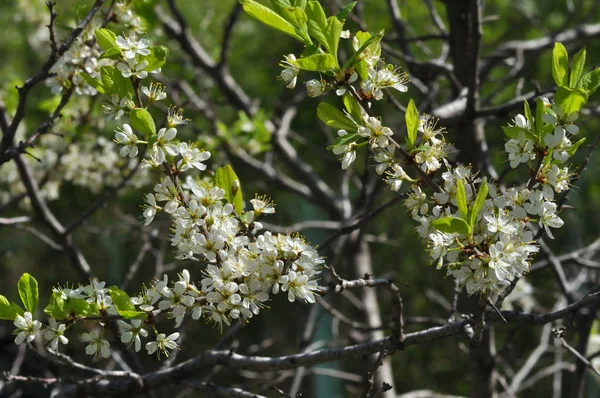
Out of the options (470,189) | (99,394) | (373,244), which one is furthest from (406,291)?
(470,189)

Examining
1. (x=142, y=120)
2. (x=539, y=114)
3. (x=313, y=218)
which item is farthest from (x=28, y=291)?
(x=313, y=218)

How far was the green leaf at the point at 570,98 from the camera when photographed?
858 mm

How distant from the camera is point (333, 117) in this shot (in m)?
0.89

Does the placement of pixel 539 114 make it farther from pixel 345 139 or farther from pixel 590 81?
pixel 345 139

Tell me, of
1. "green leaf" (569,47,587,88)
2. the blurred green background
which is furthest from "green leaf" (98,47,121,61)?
the blurred green background

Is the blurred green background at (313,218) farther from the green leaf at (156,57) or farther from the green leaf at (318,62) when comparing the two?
the green leaf at (318,62)

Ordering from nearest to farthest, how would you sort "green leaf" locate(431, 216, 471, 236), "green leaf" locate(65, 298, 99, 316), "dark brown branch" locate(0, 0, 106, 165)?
"green leaf" locate(431, 216, 471, 236) → "green leaf" locate(65, 298, 99, 316) → "dark brown branch" locate(0, 0, 106, 165)

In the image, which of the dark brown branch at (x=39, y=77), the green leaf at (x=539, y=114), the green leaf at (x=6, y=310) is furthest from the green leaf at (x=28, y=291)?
the green leaf at (x=539, y=114)

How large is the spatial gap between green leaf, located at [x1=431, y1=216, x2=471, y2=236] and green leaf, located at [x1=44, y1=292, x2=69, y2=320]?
503 millimetres

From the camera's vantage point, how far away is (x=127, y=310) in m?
0.89

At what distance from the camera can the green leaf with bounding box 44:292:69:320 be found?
34.8 inches

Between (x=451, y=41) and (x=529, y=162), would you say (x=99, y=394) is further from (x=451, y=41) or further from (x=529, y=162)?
(x=451, y=41)

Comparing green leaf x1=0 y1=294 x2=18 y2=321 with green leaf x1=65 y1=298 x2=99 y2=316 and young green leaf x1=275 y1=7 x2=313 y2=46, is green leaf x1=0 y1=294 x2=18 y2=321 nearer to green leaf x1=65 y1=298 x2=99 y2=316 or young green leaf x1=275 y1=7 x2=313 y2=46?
green leaf x1=65 y1=298 x2=99 y2=316

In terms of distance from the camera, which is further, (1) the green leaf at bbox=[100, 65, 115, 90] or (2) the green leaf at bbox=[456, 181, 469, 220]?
(1) the green leaf at bbox=[100, 65, 115, 90]
